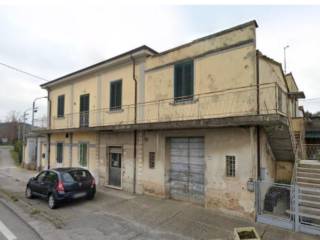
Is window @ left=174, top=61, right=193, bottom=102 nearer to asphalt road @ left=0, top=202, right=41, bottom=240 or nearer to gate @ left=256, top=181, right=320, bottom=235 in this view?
gate @ left=256, top=181, right=320, bottom=235

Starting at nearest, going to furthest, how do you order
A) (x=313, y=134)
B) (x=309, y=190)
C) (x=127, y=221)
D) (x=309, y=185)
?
(x=309, y=190) < (x=127, y=221) < (x=309, y=185) < (x=313, y=134)

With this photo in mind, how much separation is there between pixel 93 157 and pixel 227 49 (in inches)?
364

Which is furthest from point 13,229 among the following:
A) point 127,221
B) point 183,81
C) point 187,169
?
point 183,81

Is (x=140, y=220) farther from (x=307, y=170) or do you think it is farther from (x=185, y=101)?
(x=307, y=170)

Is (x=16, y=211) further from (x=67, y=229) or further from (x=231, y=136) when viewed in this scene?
(x=231, y=136)

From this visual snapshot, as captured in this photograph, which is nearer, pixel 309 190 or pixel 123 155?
pixel 309 190

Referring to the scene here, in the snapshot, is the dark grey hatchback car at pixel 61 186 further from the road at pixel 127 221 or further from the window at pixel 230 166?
the window at pixel 230 166

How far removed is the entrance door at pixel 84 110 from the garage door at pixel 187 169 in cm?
633

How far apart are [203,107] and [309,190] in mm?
4265

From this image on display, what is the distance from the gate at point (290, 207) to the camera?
6480 mm

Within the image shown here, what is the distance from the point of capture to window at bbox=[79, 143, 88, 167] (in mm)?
13664

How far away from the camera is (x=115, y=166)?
11992 mm

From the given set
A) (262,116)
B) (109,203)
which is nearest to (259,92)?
(262,116)

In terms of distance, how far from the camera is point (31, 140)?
2064 centimetres
